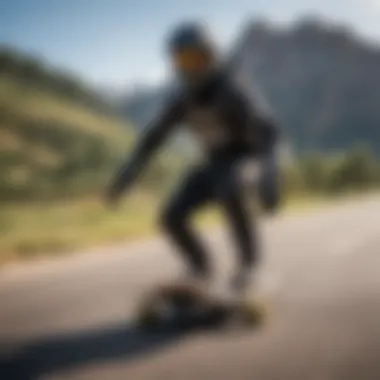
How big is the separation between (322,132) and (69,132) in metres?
3.85

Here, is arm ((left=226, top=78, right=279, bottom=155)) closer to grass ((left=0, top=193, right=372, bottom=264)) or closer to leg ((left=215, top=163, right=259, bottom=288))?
leg ((left=215, top=163, right=259, bottom=288))

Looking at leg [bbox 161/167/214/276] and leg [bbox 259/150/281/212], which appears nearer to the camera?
leg [bbox 259/150/281/212]

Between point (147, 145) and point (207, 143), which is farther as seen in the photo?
point (147, 145)

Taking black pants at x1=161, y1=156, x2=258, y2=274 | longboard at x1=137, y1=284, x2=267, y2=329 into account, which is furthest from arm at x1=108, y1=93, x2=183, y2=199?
longboard at x1=137, y1=284, x2=267, y2=329

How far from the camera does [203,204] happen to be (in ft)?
12.8

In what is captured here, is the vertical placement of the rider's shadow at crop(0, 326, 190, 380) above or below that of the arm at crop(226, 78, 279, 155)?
below

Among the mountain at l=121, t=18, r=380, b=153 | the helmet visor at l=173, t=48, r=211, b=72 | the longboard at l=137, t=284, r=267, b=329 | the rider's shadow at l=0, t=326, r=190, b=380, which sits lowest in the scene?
the rider's shadow at l=0, t=326, r=190, b=380

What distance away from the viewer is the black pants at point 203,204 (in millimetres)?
3738

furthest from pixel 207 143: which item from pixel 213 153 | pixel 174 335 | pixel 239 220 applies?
pixel 174 335

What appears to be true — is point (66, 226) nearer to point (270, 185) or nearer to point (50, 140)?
point (50, 140)

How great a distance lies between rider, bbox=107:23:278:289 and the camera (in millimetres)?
3553

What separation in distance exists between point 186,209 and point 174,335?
0.63 metres

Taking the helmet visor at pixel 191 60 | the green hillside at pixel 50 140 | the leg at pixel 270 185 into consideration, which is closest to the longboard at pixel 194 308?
the leg at pixel 270 185

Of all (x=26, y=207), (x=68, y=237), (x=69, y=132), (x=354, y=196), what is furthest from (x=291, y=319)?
(x=354, y=196)
